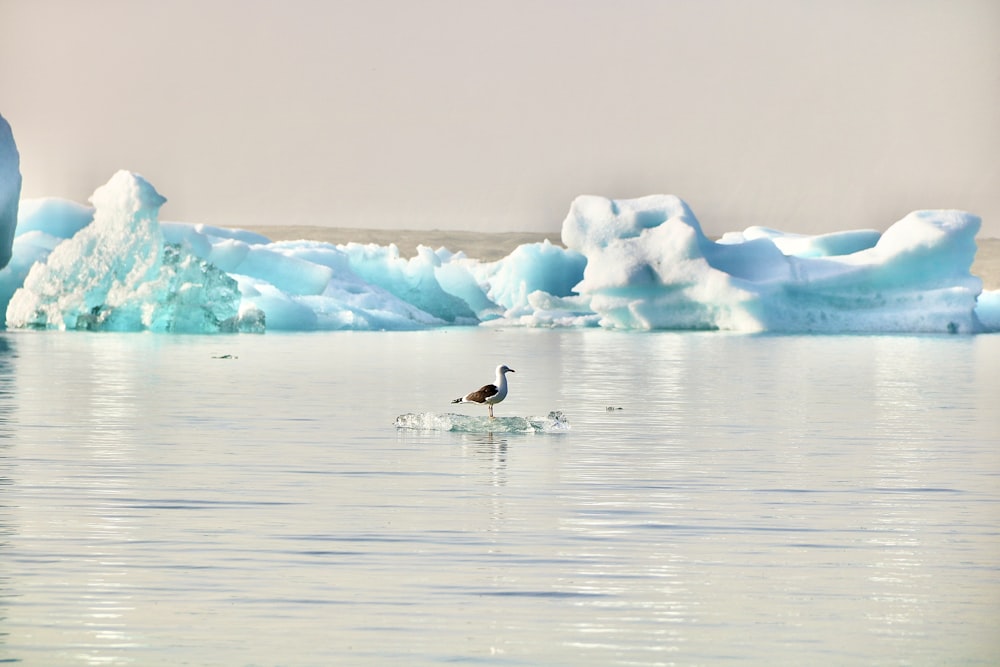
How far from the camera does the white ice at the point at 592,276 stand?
125ft

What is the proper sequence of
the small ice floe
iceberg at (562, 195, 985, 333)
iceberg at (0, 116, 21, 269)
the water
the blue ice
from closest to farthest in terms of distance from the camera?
1. the water
2. the small ice floe
3. iceberg at (0, 116, 21, 269)
4. the blue ice
5. iceberg at (562, 195, 985, 333)

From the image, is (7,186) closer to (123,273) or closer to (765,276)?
(123,273)

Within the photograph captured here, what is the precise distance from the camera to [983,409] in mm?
17406

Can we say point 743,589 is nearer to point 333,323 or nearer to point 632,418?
point 632,418

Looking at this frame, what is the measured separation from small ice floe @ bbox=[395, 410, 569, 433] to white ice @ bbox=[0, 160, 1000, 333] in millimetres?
25261

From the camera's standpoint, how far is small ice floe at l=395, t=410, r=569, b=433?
43.0 feet

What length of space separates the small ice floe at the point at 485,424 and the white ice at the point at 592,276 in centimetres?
2526

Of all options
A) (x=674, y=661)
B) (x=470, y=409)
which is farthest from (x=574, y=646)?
(x=470, y=409)

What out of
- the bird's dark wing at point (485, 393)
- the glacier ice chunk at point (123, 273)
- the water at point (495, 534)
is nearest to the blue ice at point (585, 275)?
the glacier ice chunk at point (123, 273)

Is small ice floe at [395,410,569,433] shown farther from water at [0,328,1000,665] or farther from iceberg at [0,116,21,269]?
iceberg at [0,116,21,269]

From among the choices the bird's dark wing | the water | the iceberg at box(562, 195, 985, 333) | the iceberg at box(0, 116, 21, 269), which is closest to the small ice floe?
the water

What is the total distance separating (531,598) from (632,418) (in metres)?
9.55

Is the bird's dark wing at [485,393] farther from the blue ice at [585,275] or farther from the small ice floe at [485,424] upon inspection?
the blue ice at [585,275]

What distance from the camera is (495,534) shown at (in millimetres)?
7516
